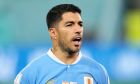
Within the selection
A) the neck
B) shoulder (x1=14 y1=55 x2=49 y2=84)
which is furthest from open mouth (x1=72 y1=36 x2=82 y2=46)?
shoulder (x1=14 y1=55 x2=49 y2=84)

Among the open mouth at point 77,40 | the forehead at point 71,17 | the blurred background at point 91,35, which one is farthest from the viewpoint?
the blurred background at point 91,35

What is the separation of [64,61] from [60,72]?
0.14 m

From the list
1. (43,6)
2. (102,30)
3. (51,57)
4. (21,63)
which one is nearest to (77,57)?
(51,57)

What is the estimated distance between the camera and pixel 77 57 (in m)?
7.78

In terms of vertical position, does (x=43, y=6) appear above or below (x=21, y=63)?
above

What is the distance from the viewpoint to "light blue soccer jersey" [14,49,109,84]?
7.62 m

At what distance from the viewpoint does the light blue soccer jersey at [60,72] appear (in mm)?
7621

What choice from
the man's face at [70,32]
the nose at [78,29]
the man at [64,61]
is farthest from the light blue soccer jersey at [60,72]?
the nose at [78,29]

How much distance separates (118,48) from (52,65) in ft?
23.8

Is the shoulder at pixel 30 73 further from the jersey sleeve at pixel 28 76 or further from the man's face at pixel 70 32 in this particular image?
the man's face at pixel 70 32

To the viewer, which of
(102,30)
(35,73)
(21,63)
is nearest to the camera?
(35,73)

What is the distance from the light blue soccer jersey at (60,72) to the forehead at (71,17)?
386 millimetres

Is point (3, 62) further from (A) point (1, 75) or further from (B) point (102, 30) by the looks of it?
(B) point (102, 30)

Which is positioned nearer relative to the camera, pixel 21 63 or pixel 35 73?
pixel 35 73
